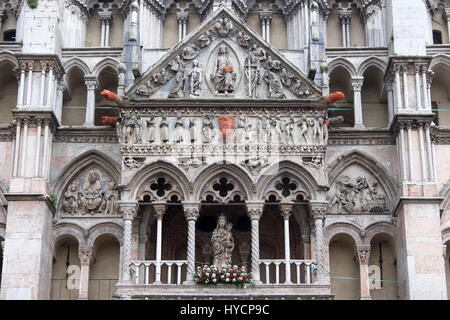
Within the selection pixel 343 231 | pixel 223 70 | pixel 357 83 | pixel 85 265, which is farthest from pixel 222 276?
pixel 357 83

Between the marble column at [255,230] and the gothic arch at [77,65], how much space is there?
6.94 metres

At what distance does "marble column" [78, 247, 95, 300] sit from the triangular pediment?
15.1 feet

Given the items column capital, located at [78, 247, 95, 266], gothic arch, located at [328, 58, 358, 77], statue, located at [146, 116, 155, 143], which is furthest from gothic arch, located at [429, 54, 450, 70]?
column capital, located at [78, 247, 95, 266]

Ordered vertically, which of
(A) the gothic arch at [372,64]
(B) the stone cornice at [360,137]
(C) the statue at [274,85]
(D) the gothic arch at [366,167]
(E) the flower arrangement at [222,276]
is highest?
(A) the gothic arch at [372,64]

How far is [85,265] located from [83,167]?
2.91 meters

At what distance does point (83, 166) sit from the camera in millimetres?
30594

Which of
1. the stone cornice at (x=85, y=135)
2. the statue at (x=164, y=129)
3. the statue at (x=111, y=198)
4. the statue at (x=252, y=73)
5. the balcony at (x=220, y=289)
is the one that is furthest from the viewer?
the stone cornice at (x=85, y=135)

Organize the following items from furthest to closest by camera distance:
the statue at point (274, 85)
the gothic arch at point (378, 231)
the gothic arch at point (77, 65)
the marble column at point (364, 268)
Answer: the gothic arch at point (77, 65), the gothic arch at point (378, 231), the marble column at point (364, 268), the statue at point (274, 85)

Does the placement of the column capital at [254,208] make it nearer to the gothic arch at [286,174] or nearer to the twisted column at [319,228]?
the gothic arch at [286,174]

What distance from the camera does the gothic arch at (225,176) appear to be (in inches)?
1122

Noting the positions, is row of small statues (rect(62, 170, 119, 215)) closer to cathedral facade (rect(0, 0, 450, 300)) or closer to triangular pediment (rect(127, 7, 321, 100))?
cathedral facade (rect(0, 0, 450, 300))

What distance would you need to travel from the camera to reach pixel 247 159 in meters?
28.7

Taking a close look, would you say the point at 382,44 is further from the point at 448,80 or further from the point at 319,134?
the point at 319,134

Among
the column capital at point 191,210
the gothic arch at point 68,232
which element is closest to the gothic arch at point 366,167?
the column capital at point 191,210
